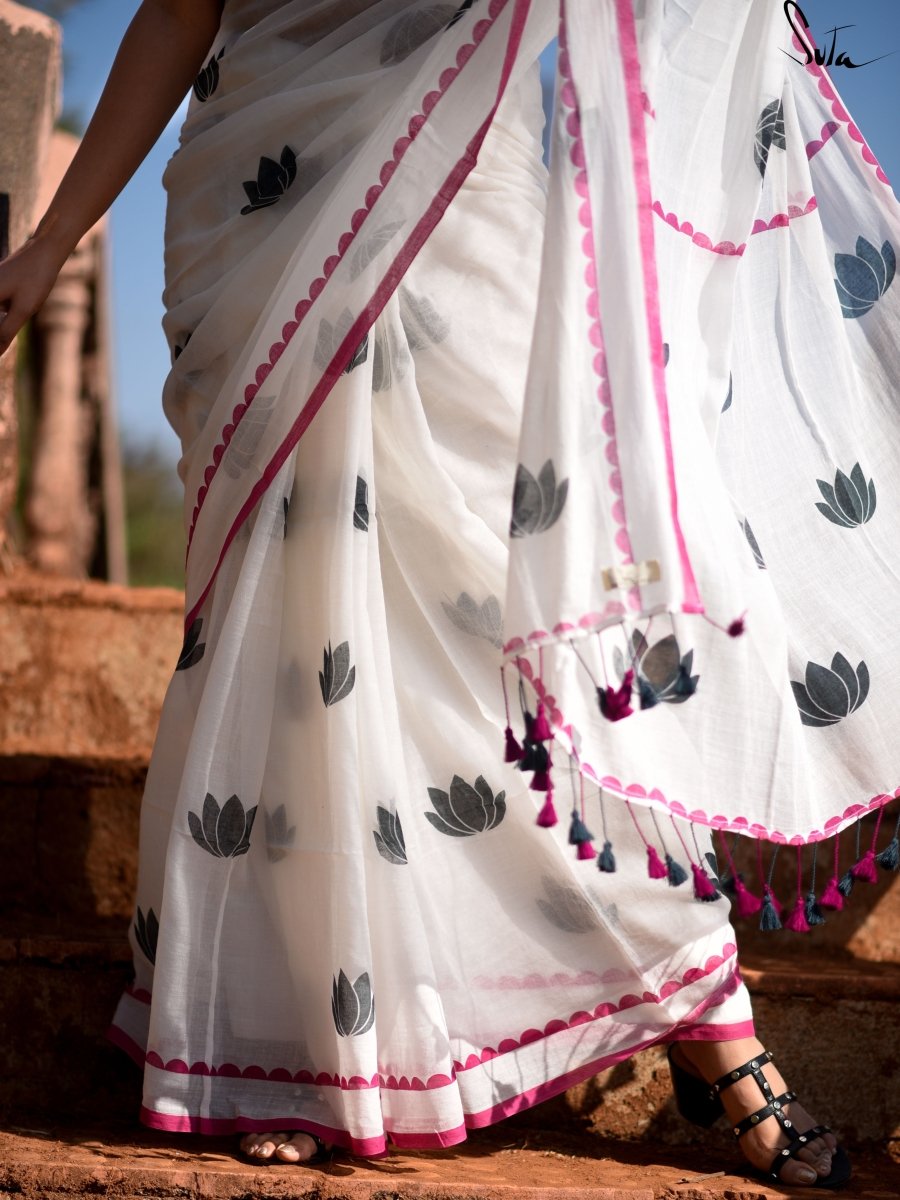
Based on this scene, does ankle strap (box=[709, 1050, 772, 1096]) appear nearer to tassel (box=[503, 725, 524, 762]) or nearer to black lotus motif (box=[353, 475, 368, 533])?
tassel (box=[503, 725, 524, 762])

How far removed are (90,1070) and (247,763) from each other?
1.73ft

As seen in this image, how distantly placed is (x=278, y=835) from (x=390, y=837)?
4.7 inches

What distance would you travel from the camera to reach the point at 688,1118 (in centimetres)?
138

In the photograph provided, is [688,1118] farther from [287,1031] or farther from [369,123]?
[369,123]

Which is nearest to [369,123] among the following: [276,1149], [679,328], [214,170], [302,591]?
[214,170]

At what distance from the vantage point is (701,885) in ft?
3.85

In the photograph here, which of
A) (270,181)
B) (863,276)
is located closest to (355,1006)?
(270,181)

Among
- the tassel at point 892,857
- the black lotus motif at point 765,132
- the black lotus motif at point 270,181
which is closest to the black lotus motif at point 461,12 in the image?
the black lotus motif at point 270,181

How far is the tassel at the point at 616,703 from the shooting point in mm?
997

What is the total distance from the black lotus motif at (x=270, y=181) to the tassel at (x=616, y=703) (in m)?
0.68

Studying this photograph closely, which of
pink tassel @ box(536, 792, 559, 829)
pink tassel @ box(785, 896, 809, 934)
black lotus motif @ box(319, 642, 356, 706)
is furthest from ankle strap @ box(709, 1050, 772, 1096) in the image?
black lotus motif @ box(319, 642, 356, 706)

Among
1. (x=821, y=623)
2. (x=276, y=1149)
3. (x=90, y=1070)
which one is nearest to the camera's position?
(x=276, y=1149)

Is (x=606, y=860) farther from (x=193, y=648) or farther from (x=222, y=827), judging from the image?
(x=193, y=648)

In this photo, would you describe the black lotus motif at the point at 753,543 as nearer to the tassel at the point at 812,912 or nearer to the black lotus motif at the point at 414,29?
the tassel at the point at 812,912
